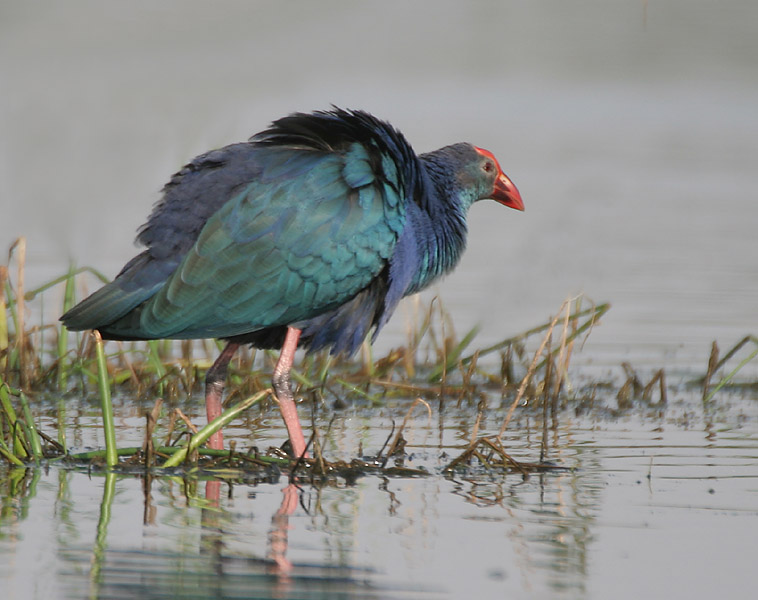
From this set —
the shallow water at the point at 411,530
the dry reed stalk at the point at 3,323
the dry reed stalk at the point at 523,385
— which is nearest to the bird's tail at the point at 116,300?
the shallow water at the point at 411,530

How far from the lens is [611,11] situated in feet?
68.6

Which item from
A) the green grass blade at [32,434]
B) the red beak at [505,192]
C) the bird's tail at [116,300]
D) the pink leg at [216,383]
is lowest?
the green grass blade at [32,434]

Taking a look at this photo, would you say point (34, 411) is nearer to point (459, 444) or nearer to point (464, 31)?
point (459, 444)

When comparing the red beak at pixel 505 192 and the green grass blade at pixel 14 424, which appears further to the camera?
the red beak at pixel 505 192

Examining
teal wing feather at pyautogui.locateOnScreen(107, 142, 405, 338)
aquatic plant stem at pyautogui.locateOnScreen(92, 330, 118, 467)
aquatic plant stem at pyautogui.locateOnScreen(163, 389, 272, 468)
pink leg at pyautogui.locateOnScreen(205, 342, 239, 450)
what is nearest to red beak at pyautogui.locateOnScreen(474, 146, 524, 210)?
teal wing feather at pyautogui.locateOnScreen(107, 142, 405, 338)

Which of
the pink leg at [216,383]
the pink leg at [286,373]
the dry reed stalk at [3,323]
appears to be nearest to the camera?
the pink leg at [286,373]

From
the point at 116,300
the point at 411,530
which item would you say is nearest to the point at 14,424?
the point at 116,300

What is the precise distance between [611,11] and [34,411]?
1643cm

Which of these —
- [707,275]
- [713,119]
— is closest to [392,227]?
[707,275]

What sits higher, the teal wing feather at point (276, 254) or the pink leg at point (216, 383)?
the teal wing feather at point (276, 254)

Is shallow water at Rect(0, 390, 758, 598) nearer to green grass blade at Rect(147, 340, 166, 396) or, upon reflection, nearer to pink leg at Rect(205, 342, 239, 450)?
pink leg at Rect(205, 342, 239, 450)

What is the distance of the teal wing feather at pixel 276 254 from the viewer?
16.3ft

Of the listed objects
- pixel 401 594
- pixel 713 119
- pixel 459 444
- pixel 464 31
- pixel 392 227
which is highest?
pixel 464 31

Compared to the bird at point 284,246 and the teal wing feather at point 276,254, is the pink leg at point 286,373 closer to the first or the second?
the bird at point 284,246
